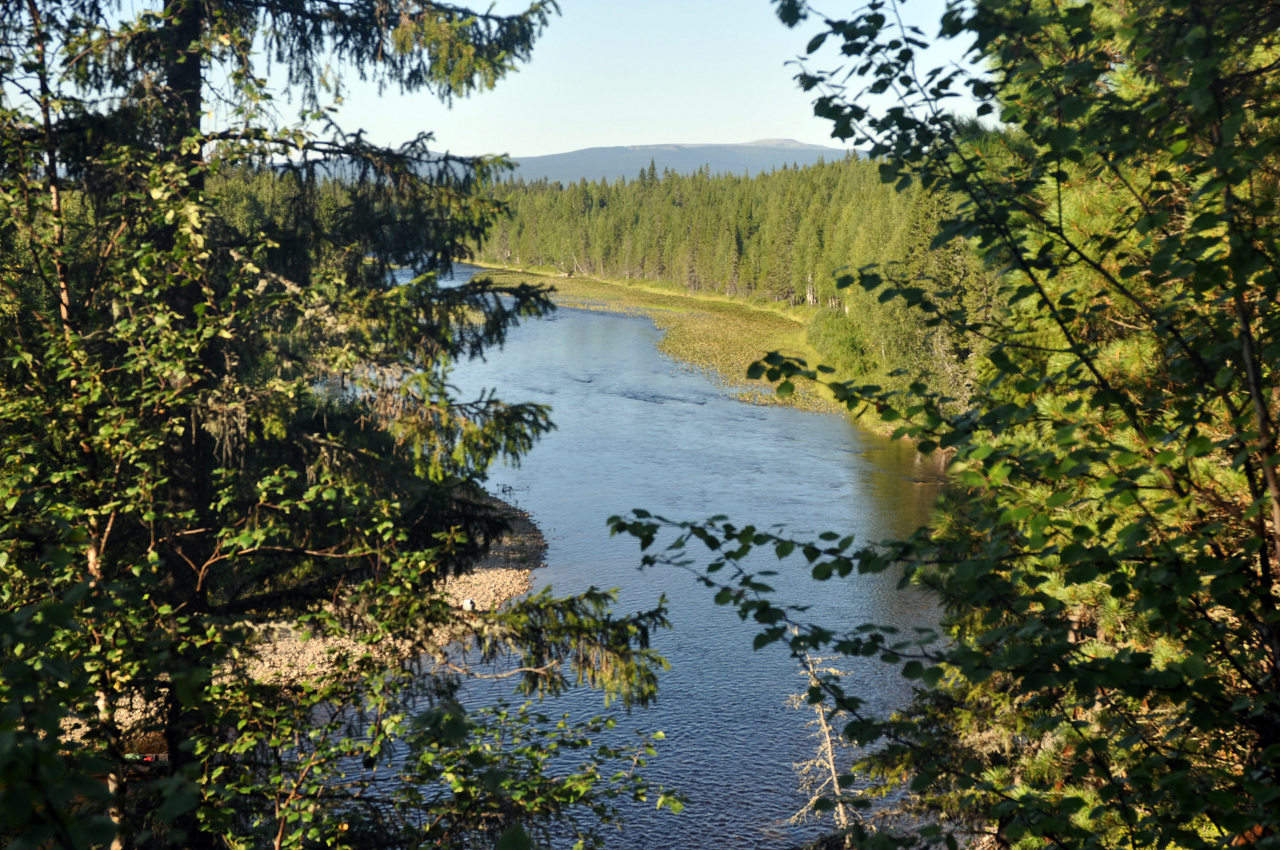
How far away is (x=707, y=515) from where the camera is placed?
30.8 meters

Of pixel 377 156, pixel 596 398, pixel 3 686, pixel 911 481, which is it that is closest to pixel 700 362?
pixel 596 398

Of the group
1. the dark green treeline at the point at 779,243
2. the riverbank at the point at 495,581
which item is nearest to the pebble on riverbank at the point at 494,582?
the riverbank at the point at 495,581

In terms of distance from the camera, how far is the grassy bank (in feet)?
168

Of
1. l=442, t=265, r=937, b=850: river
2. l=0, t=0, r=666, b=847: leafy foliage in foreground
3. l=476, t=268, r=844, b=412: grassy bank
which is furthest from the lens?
l=476, t=268, r=844, b=412: grassy bank

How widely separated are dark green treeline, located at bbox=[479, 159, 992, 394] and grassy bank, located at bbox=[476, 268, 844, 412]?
2631mm

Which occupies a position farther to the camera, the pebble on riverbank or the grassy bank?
the grassy bank

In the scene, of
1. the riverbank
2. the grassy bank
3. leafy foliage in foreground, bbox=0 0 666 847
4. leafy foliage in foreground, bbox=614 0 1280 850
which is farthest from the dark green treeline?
the riverbank

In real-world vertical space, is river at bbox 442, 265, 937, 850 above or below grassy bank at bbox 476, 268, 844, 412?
below

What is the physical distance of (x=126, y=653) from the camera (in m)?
6.01

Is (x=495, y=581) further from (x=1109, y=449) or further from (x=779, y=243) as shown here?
(x=779, y=243)

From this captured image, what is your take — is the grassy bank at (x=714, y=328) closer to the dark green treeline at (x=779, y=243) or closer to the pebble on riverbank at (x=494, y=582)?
the dark green treeline at (x=779, y=243)

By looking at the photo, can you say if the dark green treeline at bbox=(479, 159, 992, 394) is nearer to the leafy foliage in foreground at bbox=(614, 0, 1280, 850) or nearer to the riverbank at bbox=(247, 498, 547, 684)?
the leafy foliage in foreground at bbox=(614, 0, 1280, 850)

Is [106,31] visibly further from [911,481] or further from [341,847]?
[911,481]

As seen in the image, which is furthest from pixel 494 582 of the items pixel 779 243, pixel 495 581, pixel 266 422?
pixel 779 243
